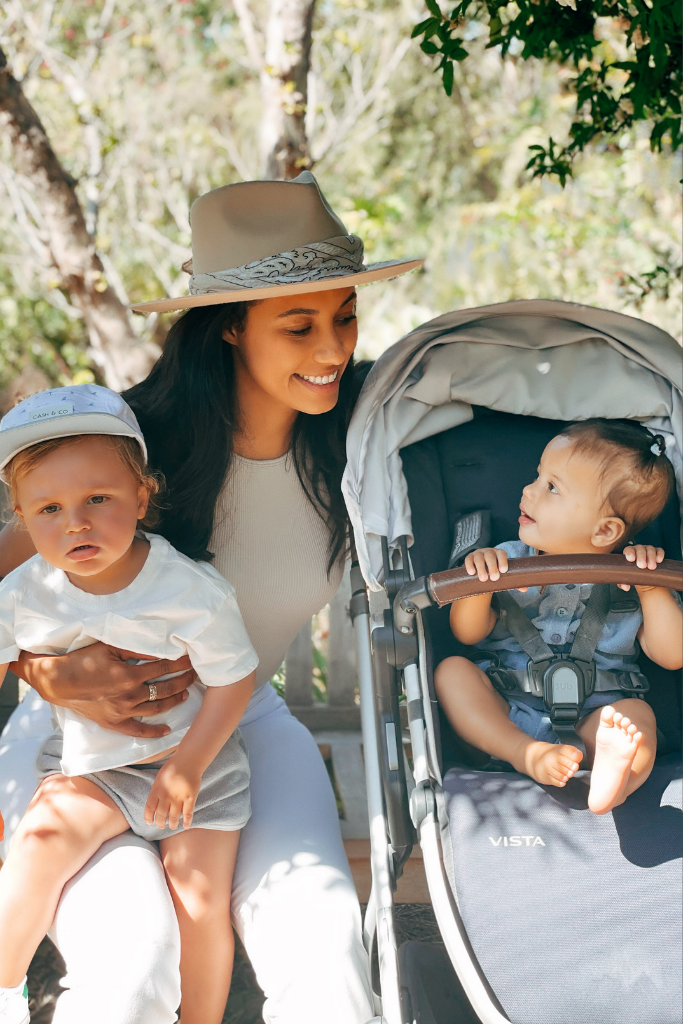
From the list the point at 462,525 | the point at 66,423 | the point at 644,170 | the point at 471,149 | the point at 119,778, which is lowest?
the point at 119,778

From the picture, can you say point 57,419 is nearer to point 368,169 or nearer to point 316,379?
point 316,379

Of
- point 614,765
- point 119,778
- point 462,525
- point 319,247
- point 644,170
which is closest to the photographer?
point 614,765

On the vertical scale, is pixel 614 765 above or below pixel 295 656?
above

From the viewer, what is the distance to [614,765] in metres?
1.70

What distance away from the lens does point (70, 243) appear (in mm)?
4039

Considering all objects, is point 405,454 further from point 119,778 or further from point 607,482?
point 119,778

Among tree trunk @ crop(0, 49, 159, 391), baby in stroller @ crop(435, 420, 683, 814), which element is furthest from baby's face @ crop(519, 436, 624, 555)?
tree trunk @ crop(0, 49, 159, 391)

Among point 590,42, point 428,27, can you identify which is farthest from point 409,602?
point 590,42

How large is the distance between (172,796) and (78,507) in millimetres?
612

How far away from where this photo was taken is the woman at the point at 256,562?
5.68ft

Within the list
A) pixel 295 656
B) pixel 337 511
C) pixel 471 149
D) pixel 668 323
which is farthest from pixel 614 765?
pixel 471 149

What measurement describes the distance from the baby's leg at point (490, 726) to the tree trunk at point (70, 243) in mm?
2732

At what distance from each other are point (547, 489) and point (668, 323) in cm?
373

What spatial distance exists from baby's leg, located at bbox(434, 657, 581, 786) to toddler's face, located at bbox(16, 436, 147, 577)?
31.8 inches
